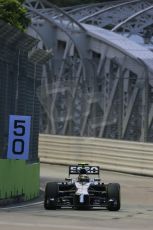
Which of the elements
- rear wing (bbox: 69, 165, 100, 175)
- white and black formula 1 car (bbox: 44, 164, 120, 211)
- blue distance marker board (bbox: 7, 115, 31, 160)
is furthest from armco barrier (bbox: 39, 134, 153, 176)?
white and black formula 1 car (bbox: 44, 164, 120, 211)

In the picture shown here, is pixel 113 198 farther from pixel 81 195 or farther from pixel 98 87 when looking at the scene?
pixel 98 87

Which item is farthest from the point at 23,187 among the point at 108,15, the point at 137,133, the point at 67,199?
the point at 108,15

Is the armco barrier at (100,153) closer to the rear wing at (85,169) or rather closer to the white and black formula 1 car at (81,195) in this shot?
the rear wing at (85,169)

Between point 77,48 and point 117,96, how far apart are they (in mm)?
9495

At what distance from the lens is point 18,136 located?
18.0m

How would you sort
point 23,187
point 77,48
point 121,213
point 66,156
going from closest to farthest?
point 121,213, point 23,187, point 66,156, point 77,48

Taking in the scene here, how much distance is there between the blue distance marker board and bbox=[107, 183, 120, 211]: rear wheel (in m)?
2.16

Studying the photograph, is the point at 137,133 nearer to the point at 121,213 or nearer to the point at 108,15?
the point at 121,213

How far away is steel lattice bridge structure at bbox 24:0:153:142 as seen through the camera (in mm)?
29516

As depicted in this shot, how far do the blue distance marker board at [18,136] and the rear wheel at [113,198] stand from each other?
2.16m

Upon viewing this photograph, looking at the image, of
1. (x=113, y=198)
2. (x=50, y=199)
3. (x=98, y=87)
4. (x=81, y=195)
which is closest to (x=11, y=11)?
(x=98, y=87)

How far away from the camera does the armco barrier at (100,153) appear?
2897cm

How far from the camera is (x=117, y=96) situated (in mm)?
30703

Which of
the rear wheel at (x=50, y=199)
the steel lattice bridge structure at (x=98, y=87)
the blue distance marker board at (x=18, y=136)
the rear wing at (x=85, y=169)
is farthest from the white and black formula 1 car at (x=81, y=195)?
the steel lattice bridge structure at (x=98, y=87)
